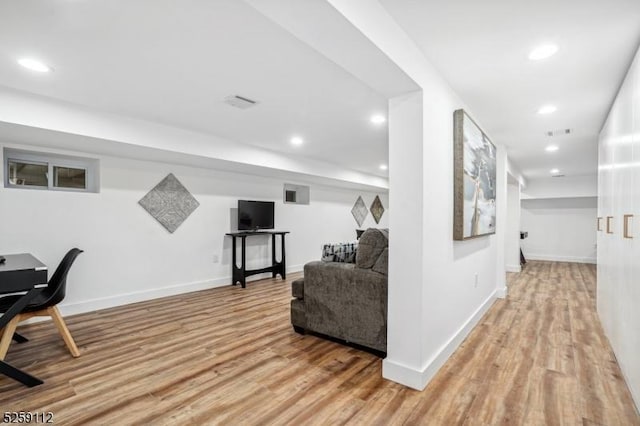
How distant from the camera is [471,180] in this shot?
2926mm

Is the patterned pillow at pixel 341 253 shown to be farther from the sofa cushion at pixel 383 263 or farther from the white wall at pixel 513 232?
the white wall at pixel 513 232

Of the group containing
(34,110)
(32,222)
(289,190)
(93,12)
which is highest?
(93,12)

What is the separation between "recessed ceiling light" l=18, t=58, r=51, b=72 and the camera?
223 cm

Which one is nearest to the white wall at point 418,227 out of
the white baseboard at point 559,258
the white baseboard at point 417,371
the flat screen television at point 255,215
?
the white baseboard at point 417,371

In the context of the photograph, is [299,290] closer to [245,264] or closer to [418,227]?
[418,227]

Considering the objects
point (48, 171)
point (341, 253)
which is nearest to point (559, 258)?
point (341, 253)

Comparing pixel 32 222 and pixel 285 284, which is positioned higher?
pixel 32 222

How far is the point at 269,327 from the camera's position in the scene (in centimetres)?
335

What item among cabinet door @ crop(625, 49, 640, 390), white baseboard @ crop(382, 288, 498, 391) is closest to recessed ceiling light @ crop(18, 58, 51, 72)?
white baseboard @ crop(382, 288, 498, 391)

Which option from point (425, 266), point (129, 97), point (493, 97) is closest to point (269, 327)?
point (425, 266)

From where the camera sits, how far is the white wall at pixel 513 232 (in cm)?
692

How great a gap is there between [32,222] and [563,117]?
6.00 meters

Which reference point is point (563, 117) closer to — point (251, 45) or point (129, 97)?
point (251, 45)

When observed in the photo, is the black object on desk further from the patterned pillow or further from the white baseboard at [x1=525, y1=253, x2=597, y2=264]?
the white baseboard at [x1=525, y1=253, x2=597, y2=264]
